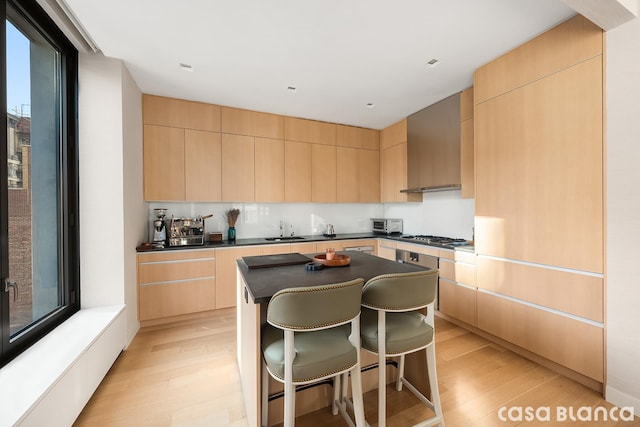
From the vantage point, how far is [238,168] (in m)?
3.68

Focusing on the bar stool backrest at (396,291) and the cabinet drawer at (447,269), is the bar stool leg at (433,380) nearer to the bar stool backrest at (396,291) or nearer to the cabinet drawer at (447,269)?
the bar stool backrest at (396,291)

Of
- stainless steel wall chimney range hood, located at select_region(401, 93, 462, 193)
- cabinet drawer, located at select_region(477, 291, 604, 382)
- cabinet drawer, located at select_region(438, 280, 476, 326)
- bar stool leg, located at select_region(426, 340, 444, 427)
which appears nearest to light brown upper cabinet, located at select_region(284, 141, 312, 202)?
stainless steel wall chimney range hood, located at select_region(401, 93, 462, 193)

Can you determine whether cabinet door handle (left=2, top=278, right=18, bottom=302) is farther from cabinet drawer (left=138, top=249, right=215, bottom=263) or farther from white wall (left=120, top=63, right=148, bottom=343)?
cabinet drawer (left=138, top=249, right=215, bottom=263)

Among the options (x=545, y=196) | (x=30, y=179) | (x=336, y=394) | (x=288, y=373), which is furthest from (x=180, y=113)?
(x=545, y=196)

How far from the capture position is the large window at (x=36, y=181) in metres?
1.59

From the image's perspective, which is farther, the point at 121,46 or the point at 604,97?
the point at 121,46

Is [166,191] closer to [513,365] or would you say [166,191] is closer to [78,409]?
[78,409]

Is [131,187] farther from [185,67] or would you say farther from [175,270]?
[185,67]

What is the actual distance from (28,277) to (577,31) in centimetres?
415

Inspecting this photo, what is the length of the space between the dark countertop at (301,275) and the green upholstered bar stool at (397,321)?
0.21 metres

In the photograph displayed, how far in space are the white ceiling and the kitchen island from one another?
1.77m

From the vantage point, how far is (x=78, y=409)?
65.5 inches

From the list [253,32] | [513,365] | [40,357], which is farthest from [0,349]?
[513,365]

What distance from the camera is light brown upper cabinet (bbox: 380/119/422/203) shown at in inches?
163
